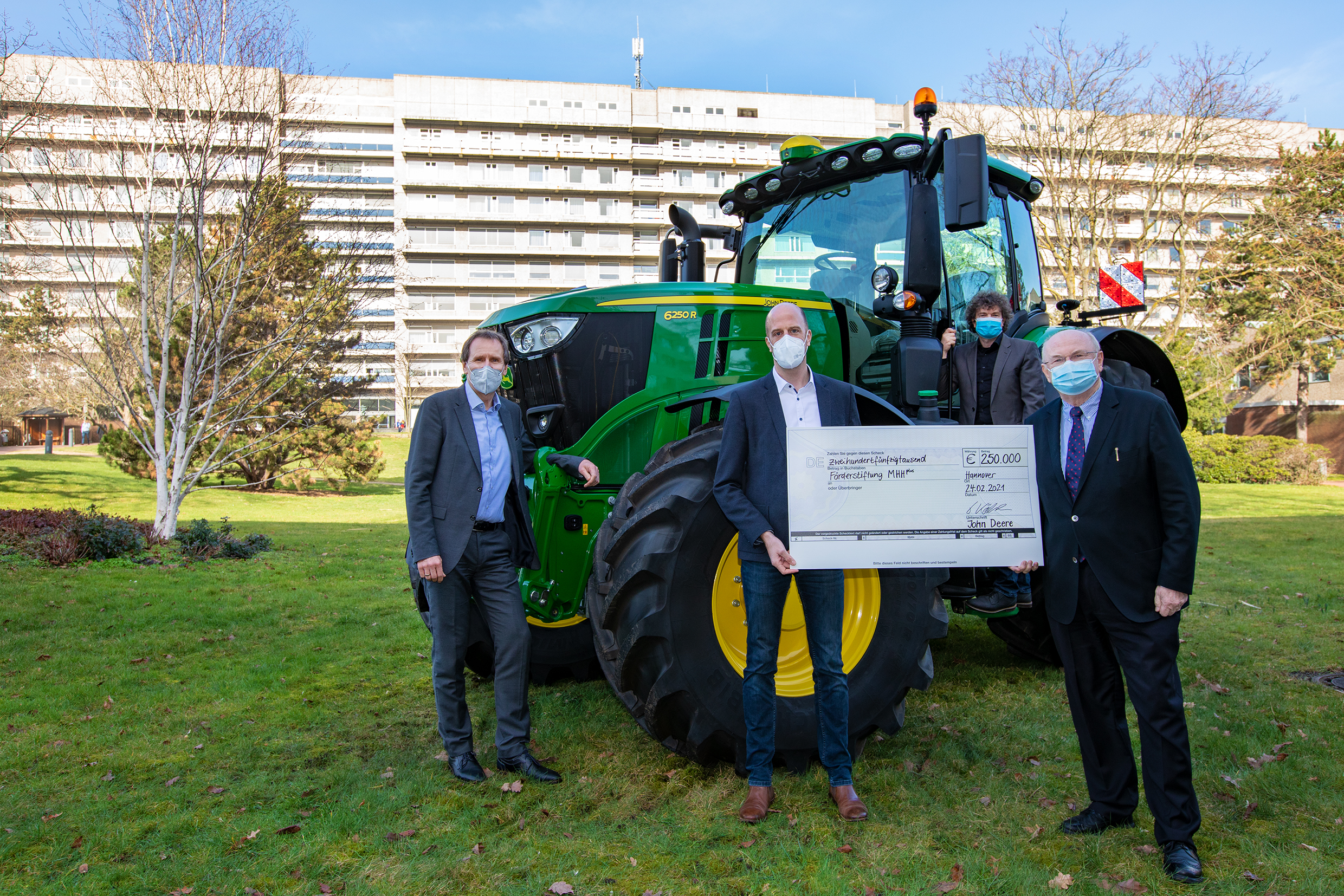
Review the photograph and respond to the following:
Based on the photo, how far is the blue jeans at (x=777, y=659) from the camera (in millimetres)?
3336

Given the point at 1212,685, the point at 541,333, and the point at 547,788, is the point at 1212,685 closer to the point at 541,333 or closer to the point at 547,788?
the point at 547,788

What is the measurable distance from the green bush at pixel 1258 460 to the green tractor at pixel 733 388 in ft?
71.6

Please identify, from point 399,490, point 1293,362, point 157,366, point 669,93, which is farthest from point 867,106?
point 157,366

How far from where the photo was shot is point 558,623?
4.82 meters

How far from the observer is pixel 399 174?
6047cm

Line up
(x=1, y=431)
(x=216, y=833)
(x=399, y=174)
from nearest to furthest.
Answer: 1. (x=216, y=833)
2. (x=1, y=431)
3. (x=399, y=174)

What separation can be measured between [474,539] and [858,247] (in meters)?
3.07

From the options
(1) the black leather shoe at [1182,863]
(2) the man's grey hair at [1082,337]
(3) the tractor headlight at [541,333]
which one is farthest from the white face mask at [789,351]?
(1) the black leather shoe at [1182,863]

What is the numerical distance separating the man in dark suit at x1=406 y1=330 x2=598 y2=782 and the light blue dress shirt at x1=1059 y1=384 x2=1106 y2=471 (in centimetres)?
213

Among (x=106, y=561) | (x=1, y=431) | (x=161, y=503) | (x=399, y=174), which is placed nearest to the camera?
(x=106, y=561)

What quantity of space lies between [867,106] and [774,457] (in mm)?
66441

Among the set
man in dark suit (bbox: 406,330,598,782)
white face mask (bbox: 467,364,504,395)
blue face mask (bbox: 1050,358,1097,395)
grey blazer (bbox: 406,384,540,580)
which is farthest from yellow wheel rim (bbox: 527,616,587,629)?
blue face mask (bbox: 1050,358,1097,395)

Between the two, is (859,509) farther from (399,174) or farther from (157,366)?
(399,174)

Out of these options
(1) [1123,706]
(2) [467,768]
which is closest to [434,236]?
(2) [467,768]
